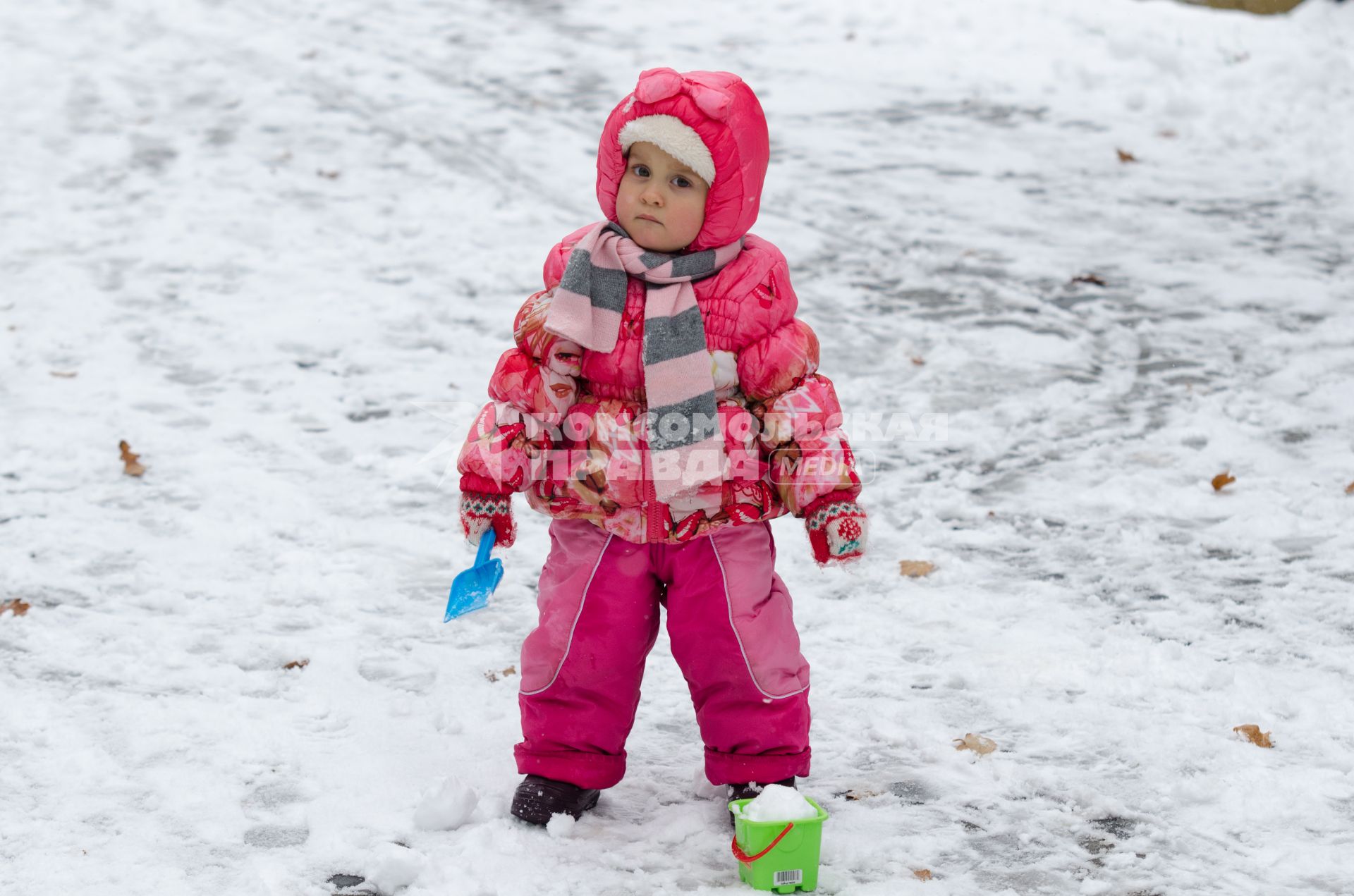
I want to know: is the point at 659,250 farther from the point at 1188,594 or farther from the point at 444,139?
the point at 444,139

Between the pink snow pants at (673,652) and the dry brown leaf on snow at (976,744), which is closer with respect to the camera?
the pink snow pants at (673,652)

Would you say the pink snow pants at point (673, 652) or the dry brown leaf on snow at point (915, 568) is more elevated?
the pink snow pants at point (673, 652)

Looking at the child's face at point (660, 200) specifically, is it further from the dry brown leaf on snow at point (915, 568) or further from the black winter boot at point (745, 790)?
the dry brown leaf on snow at point (915, 568)

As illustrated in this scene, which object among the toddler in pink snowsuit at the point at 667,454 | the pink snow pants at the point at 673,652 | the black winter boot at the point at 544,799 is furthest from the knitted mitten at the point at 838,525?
the black winter boot at the point at 544,799

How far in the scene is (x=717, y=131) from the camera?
2436mm

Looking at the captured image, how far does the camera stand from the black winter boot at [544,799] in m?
2.62

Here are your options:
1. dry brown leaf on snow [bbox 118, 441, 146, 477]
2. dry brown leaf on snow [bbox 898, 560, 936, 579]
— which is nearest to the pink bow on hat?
dry brown leaf on snow [bbox 898, 560, 936, 579]

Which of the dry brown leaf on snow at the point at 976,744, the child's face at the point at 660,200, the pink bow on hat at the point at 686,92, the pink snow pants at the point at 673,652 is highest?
the pink bow on hat at the point at 686,92

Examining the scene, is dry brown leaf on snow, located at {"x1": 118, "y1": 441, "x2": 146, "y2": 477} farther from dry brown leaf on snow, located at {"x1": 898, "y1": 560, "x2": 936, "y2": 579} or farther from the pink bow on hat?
the pink bow on hat

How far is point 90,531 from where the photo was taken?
3898mm

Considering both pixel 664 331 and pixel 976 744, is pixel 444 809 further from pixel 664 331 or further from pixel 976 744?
pixel 976 744

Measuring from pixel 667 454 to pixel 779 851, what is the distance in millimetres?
753

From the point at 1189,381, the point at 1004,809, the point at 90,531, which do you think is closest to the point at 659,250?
the point at 1004,809

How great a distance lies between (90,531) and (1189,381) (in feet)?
12.8
